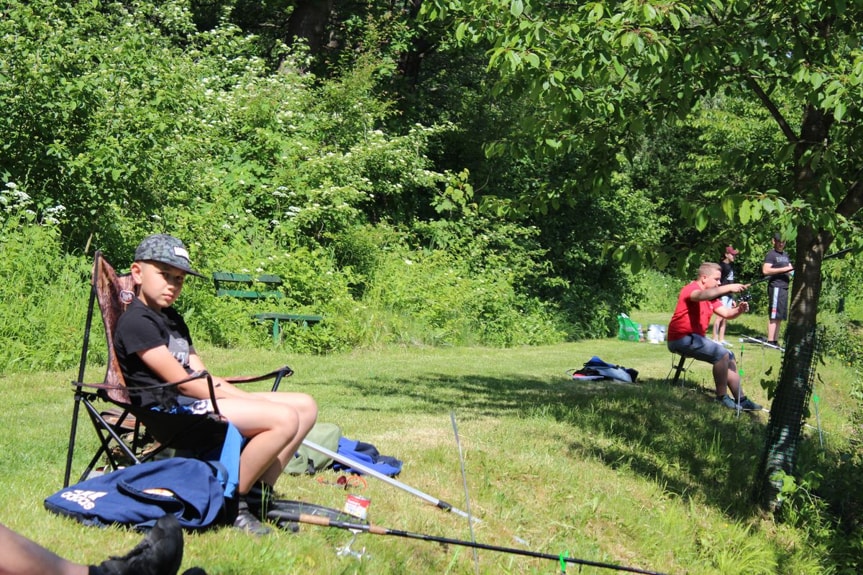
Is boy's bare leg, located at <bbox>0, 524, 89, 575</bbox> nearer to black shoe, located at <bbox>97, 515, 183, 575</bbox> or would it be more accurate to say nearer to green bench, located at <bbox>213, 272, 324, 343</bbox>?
black shoe, located at <bbox>97, 515, 183, 575</bbox>

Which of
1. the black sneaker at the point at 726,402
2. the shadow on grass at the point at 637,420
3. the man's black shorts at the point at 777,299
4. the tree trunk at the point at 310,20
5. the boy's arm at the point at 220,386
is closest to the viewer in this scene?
the boy's arm at the point at 220,386

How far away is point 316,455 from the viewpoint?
6047mm

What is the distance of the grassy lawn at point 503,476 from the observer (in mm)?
4734

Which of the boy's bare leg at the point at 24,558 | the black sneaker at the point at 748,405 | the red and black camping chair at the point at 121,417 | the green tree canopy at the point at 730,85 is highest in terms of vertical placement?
the green tree canopy at the point at 730,85

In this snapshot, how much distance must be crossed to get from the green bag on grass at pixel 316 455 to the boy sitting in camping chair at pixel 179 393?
3.13 feet

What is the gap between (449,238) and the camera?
19.1m

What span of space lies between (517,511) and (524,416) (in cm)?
274

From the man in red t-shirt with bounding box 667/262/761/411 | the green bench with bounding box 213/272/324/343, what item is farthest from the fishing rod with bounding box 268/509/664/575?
the green bench with bounding box 213/272/324/343

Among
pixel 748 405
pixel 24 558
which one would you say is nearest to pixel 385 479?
pixel 24 558

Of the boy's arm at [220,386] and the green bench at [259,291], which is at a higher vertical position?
the boy's arm at [220,386]

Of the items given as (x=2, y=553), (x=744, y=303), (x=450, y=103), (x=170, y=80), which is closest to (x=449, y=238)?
(x=450, y=103)

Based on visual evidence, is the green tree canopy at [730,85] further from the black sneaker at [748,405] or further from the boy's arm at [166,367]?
the black sneaker at [748,405]

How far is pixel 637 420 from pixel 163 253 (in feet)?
18.3

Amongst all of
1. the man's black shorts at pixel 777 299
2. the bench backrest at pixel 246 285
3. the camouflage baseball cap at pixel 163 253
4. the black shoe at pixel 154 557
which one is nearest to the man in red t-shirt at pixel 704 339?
the man's black shorts at pixel 777 299
